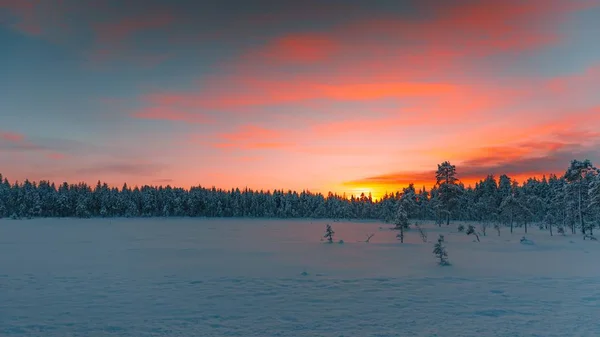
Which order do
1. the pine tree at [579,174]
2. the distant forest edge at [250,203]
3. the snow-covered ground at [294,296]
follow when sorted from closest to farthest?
1. the snow-covered ground at [294,296]
2. the pine tree at [579,174]
3. the distant forest edge at [250,203]

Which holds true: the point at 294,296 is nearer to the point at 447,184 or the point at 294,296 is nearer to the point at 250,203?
the point at 447,184

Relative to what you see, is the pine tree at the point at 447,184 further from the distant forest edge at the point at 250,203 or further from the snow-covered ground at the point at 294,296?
the snow-covered ground at the point at 294,296

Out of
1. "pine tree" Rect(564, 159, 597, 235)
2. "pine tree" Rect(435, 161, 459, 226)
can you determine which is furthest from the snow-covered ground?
"pine tree" Rect(435, 161, 459, 226)

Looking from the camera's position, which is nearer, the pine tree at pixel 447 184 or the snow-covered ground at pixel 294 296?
the snow-covered ground at pixel 294 296

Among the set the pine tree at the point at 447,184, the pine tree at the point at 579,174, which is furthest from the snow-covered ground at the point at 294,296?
the pine tree at the point at 447,184

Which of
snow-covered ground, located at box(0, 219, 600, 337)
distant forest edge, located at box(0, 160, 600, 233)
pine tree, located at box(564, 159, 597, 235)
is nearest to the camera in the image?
snow-covered ground, located at box(0, 219, 600, 337)

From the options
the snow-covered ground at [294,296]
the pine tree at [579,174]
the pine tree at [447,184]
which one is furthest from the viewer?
the pine tree at [447,184]

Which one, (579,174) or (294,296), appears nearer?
(294,296)

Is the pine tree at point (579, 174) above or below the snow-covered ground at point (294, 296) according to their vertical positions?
above

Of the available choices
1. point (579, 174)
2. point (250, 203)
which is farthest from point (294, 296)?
point (250, 203)

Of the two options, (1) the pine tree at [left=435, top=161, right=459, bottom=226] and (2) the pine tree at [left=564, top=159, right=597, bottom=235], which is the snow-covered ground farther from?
(1) the pine tree at [left=435, top=161, right=459, bottom=226]

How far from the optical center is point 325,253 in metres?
31.5

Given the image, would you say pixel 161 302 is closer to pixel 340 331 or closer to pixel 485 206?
pixel 340 331

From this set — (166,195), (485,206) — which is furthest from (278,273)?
(166,195)
